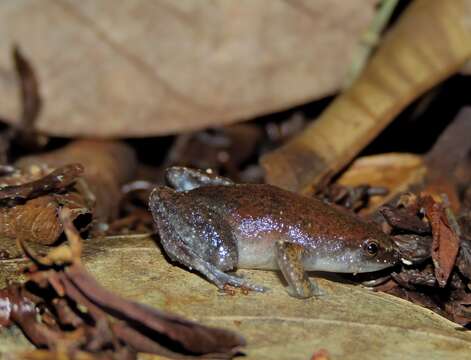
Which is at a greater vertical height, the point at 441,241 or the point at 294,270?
the point at 441,241

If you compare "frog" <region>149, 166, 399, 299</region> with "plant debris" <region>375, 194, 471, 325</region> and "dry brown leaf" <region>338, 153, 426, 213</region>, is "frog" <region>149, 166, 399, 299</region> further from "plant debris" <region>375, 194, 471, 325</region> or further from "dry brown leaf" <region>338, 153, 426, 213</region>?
"dry brown leaf" <region>338, 153, 426, 213</region>

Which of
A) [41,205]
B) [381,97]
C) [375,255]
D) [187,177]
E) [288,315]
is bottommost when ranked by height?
[288,315]

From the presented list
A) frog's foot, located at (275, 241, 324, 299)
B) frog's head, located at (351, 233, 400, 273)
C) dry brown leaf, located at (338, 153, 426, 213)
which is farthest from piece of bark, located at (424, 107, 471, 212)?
frog's foot, located at (275, 241, 324, 299)

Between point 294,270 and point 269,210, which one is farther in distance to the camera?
point 269,210

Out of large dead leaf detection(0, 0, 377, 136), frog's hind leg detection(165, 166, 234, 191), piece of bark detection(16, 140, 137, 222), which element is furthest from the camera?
large dead leaf detection(0, 0, 377, 136)

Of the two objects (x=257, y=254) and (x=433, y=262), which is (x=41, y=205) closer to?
(x=257, y=254)

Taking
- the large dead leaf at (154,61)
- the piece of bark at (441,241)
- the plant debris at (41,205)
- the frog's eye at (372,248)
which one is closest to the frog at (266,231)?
the frog's eye at (372,248)

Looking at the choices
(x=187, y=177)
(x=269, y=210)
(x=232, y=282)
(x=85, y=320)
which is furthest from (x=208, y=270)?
(x=187, y=177)

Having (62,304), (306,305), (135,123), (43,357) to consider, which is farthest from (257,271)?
(135,123)
